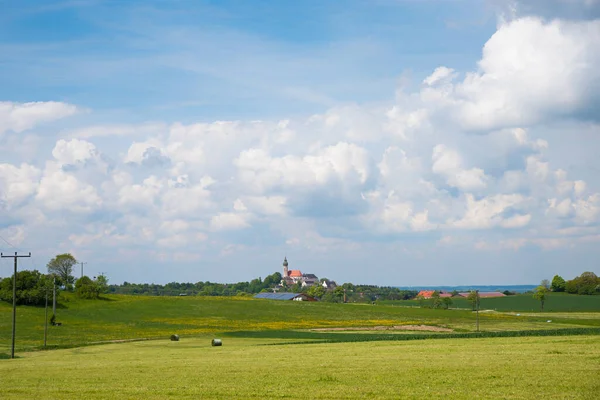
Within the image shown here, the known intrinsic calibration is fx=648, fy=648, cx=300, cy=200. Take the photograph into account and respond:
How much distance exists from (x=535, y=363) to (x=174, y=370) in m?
21.9

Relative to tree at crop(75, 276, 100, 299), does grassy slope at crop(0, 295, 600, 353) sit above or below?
below

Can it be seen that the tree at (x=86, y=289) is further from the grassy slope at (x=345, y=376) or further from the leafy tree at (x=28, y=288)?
the grassy slope at (x=345, y=376)

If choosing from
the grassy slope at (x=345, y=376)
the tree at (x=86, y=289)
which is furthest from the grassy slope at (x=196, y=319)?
the grassy slope at (x=345, y=376)

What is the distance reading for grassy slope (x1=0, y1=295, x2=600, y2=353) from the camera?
3959 inches

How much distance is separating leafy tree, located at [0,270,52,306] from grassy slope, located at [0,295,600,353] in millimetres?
3838

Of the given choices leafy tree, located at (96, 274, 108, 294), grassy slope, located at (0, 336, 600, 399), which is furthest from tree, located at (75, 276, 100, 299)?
grassy slope, located at (0, 336, 600, 399)

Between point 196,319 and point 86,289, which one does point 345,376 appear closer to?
point 196,319

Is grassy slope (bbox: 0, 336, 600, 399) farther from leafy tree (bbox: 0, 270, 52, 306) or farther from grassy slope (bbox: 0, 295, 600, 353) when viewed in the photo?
leafy tree (bbox: 0, 270, 52, 306)

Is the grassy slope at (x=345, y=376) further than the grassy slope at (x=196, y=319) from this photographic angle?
No

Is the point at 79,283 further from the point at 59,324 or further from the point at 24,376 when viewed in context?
the point at 24,376

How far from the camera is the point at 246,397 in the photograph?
94.0 ft

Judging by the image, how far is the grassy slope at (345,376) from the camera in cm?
2869

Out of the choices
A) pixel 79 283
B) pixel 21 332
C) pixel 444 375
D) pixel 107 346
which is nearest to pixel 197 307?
pixel 79 283

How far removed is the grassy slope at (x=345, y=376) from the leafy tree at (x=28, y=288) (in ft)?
336
